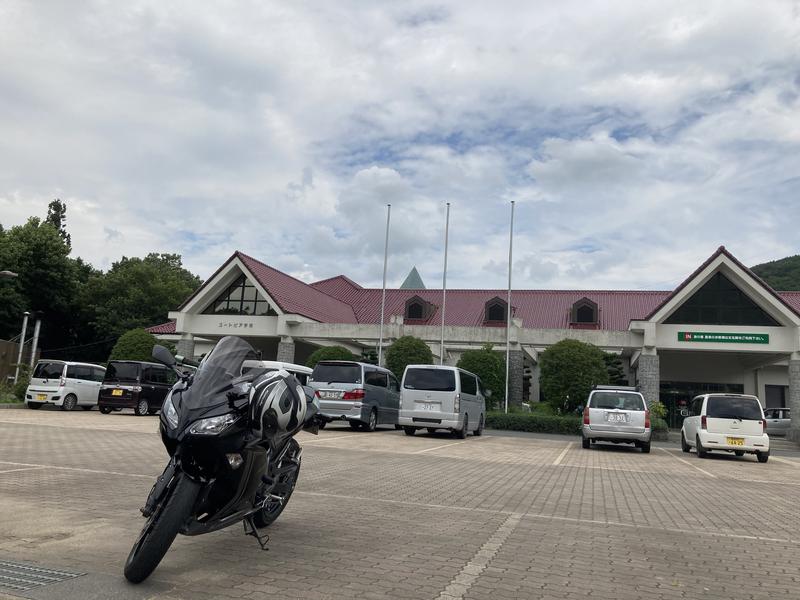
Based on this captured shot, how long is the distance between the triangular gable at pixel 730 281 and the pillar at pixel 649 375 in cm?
176

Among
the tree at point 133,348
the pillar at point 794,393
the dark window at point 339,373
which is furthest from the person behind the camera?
the tree at point 133,348

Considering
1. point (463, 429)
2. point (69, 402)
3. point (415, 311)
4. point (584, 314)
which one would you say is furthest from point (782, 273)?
point (69, 402)

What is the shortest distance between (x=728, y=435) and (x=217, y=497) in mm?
15355

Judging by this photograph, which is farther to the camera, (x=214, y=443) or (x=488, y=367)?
(x=488, y=367)

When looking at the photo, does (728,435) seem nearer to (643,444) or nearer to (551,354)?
(643,444)

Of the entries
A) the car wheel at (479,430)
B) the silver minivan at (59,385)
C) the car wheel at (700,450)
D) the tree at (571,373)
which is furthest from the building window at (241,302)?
the car wheel at (700,450)

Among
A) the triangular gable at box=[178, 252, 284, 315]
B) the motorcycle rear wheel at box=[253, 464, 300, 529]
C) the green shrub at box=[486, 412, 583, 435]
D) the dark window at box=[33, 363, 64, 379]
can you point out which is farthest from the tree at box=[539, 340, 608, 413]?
the motorcycle rear wheel at box=[253, 464, 300, 529]

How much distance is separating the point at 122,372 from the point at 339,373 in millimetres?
8761

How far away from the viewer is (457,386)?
60.7ft

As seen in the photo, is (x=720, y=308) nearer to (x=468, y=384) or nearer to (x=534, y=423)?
(x=534, y=423)

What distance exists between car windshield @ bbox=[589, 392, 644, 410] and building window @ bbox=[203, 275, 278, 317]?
72.2ft

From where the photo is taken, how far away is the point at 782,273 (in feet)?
160

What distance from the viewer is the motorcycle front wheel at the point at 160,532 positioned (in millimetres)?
3871

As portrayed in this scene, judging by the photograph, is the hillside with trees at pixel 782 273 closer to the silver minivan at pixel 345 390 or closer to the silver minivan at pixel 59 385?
the silver minivan at pixel 345 390
